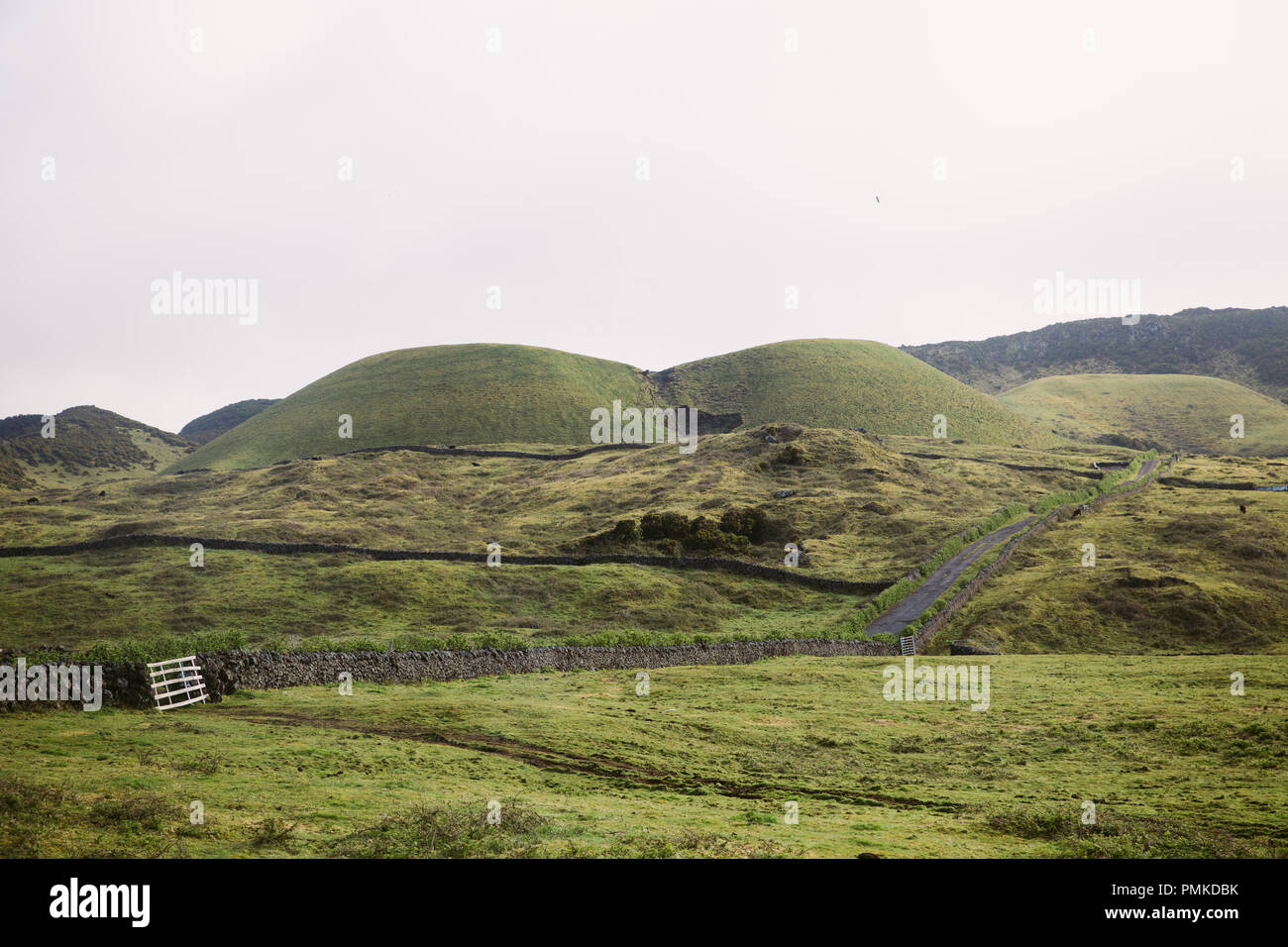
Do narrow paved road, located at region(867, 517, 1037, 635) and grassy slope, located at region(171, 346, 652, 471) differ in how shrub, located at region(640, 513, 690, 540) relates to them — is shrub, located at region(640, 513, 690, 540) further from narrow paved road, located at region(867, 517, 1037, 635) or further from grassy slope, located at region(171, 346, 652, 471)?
grassy slope, located at region(171, 346, 652, 471)

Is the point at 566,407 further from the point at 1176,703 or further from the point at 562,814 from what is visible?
the point at 562,814

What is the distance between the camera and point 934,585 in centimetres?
6556

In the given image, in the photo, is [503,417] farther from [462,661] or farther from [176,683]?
[176,683]

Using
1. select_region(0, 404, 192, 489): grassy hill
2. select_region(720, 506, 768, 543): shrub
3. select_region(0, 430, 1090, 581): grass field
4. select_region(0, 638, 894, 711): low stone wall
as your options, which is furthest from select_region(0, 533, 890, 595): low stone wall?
select_region(0, 404, 192, 489): grassy hill

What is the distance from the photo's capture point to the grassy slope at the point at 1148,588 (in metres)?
55.3

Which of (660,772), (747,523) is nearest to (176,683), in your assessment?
(660,772)

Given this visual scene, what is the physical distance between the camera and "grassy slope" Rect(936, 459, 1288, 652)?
55.3 meters

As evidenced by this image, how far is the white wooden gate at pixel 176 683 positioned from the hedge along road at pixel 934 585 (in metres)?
36.9

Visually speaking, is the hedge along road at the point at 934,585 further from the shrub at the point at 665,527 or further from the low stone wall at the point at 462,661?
the shrub at the point at 665,527

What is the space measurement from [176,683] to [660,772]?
14.9 metres

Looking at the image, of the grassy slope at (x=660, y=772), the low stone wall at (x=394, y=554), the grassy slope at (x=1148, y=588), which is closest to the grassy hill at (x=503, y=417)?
the low stone wall at (x=394, y=554)

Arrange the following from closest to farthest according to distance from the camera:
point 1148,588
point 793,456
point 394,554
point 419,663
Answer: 1. point 419,663
2. point 1148,588
3. point 394,554
4. point 793,456

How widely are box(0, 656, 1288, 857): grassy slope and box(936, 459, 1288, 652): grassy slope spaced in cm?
1909

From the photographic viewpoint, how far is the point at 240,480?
138875mm
